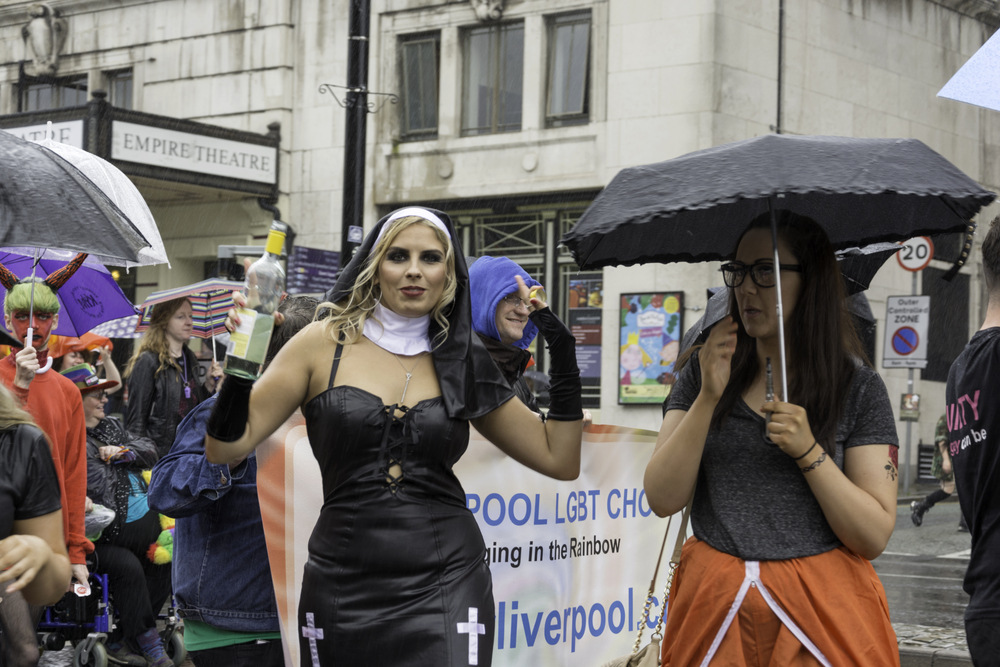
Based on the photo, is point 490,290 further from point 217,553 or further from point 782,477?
point 782,477

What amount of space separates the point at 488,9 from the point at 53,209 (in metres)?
17.9

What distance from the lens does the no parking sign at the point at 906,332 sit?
17594 millimetres

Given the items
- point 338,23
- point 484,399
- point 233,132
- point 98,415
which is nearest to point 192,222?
point 233,132

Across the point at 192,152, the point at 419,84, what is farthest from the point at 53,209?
the point at 419,84

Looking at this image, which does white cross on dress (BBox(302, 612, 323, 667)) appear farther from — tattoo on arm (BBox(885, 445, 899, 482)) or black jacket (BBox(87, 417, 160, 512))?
black jacket (BBox(87, 417, 160, 512))

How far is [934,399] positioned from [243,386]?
858 inches

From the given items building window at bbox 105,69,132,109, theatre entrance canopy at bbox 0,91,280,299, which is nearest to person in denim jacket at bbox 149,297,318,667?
theatre entrance canopy at bbox 0,91,280,299

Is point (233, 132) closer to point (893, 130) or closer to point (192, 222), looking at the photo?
point (192, 222)

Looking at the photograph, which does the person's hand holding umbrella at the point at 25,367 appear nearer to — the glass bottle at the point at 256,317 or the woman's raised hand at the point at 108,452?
the woman's raised hand at the point at 108,452

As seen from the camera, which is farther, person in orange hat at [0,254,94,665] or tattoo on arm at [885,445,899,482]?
person in orange hat at [0,254,94,665]

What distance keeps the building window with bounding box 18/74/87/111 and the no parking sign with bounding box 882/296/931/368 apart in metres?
16.7

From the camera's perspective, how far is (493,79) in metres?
20.7

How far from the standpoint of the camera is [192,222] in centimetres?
2341

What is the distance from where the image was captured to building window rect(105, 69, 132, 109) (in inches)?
953
